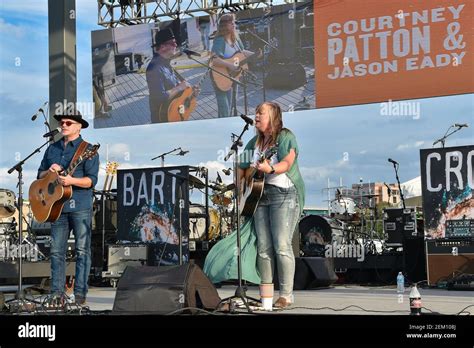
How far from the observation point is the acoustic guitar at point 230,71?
11484 millimetres

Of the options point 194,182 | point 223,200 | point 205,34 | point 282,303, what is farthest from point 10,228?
point 282,303

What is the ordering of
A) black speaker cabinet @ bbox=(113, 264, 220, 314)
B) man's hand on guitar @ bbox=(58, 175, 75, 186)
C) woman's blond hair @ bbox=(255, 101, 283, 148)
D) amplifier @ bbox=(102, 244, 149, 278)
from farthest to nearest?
amplifier @ bbox=(102, 244, 149, 278) → man's hand on guitar @ bbox=(58, 175, 75, 186) → woman's blond hair @ bbox=(255, 101, 283, 148) → black speaker cabinet @ bbox=(113, 264, 220, 314)

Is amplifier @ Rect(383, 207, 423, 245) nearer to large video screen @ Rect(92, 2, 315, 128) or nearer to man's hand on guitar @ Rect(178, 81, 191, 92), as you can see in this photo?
large video screen @ Rect(92, 2, 315, 128)

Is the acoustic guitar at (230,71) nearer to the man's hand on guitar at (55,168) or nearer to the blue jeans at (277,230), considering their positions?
the man's hand on guitar at (55,168)

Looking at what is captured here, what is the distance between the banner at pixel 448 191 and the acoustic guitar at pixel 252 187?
12.7 ft

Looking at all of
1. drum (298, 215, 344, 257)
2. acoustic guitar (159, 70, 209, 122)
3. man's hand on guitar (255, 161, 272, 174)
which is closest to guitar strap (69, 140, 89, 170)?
man's hand on guitar (255, 161, 272, 174)

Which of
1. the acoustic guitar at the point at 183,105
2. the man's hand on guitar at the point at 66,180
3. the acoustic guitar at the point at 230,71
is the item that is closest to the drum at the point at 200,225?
the acoustic guitar at the point at 183,105

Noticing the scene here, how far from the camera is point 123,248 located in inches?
389

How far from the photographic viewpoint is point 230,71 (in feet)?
38.2

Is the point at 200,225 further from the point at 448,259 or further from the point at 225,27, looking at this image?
the point at 448,259

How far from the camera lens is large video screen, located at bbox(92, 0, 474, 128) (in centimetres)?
1030

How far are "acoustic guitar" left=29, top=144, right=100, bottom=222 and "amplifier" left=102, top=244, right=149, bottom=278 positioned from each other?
3.93 metres
